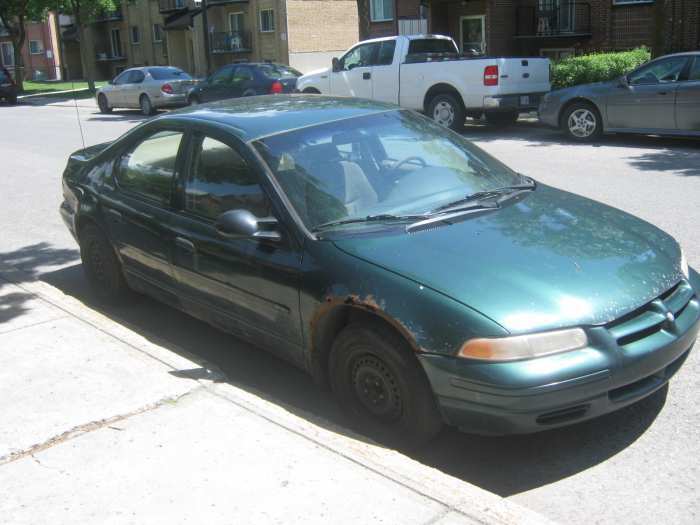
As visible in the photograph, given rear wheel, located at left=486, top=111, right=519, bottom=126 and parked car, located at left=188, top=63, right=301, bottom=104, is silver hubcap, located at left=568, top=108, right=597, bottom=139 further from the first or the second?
Result: parked car, located at left=188, top=63, right=301, bottom=104

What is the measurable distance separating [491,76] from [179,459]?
42.5 feet

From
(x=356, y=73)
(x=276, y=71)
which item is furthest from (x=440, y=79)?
(x=276, y=71)

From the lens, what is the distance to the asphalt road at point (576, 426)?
11.4 feet

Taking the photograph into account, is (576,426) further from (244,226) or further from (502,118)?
(502,118)

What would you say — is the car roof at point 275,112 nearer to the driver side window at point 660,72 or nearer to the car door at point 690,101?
the car door at point 690,101

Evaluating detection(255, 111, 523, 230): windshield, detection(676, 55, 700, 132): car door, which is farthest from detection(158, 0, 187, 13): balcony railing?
detection(255, 111, 523, 230): windshield

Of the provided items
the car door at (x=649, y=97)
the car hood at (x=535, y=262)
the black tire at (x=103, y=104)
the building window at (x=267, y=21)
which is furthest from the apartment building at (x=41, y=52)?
the car hood at (x=535, y=262)

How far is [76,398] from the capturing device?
4215 millimetres

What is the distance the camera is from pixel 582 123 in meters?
13.9

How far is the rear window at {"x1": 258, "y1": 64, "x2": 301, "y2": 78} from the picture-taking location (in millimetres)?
21203

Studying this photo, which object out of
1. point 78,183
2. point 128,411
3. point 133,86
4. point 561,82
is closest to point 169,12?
point 133,86

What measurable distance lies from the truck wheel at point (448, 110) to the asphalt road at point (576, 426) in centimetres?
440

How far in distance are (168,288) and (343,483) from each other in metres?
2.43

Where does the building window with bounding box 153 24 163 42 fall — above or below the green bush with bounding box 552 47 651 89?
above
